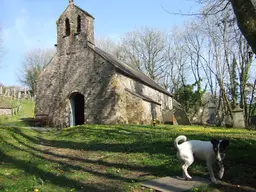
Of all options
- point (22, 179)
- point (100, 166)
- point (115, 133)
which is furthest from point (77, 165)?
point (115, 133)

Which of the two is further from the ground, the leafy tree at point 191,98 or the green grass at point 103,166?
the leafy tree at point 191,98

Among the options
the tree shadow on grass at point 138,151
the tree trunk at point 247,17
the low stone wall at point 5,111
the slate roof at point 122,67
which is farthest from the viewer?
the low stone wall at point 5,111

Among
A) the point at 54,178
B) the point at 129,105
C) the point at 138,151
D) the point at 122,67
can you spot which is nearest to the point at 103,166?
the point at 54,178

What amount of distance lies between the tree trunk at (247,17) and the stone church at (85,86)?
1501cm

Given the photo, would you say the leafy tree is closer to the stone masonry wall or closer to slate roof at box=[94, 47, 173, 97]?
slate roof at box=[94, 47, 173, 97]

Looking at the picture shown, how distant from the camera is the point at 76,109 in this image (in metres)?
24.6

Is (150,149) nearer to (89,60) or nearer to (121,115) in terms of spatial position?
(121,115)

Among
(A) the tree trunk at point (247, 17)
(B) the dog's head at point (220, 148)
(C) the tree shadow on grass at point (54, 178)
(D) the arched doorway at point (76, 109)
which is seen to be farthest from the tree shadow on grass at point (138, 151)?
(D) the arched doorway at point (76, 109)

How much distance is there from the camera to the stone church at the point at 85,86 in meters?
20.0

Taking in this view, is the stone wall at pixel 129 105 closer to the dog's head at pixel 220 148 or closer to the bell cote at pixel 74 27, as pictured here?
the bell cote at pixel 74 27

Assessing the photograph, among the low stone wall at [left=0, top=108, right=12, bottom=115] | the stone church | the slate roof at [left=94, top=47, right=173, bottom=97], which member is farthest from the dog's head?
the low stone wall at [left=0, top=108, right=12, bottom=115]

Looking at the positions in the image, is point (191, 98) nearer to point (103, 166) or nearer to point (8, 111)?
point (8, 111)

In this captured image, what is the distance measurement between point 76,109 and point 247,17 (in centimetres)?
2124

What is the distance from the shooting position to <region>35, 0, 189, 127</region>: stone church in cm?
1997
